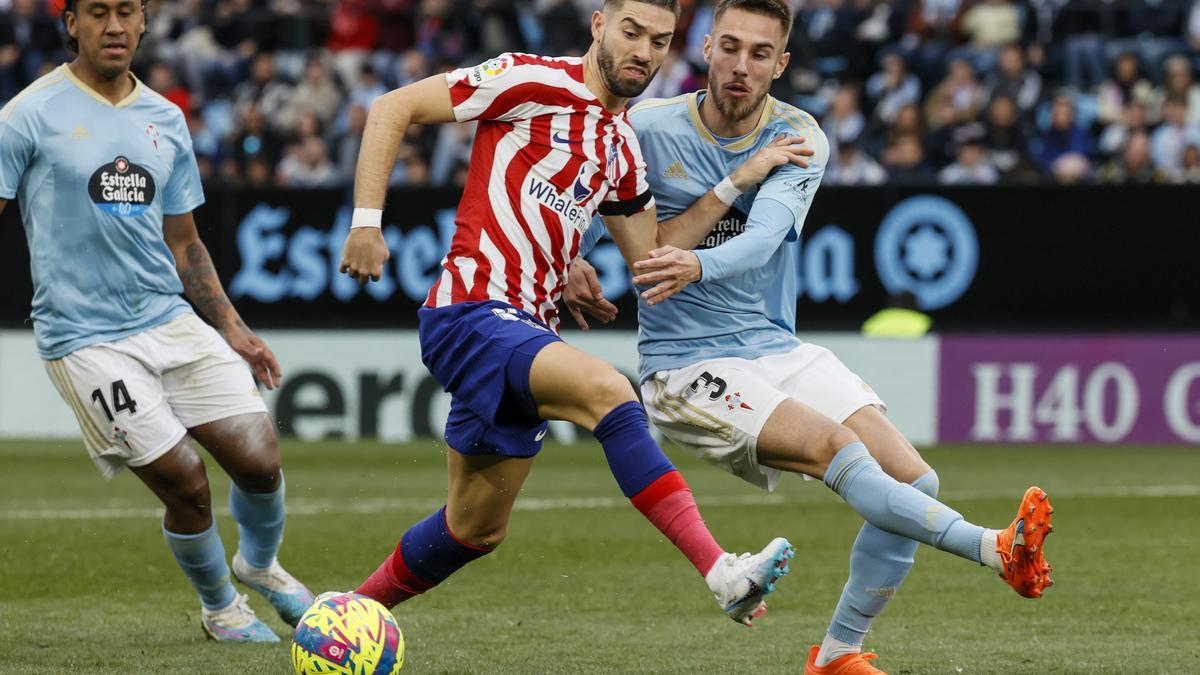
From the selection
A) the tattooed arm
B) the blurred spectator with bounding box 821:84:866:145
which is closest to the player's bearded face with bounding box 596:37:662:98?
the tattooed arm

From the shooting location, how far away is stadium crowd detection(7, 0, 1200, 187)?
53.6 ft

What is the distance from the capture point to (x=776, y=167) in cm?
611

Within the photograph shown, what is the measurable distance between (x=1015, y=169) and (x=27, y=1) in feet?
36.8

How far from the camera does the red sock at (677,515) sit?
5168 mm

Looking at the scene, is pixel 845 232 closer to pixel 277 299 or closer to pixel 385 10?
pixel 277 299

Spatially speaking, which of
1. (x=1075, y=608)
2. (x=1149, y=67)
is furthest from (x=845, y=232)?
(x=1075, y=608)

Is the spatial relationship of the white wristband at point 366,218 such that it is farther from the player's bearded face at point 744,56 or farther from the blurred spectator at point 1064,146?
the blurred spectator at point 1064,146

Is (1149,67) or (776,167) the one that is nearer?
(776,167)

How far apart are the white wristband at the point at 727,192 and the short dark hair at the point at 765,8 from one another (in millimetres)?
530

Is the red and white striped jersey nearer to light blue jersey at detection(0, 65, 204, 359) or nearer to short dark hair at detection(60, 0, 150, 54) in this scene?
light blue jersey at detection(0, 65, 204, 359)

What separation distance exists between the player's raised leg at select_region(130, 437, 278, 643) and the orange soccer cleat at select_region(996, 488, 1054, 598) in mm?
3040

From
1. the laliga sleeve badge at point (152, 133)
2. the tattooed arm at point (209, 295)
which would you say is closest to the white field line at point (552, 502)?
the tattooed arm at point (209, 295)

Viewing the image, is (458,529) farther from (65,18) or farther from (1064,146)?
(1064,146)

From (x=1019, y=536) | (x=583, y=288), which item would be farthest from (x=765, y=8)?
(x=1019, y=536)
